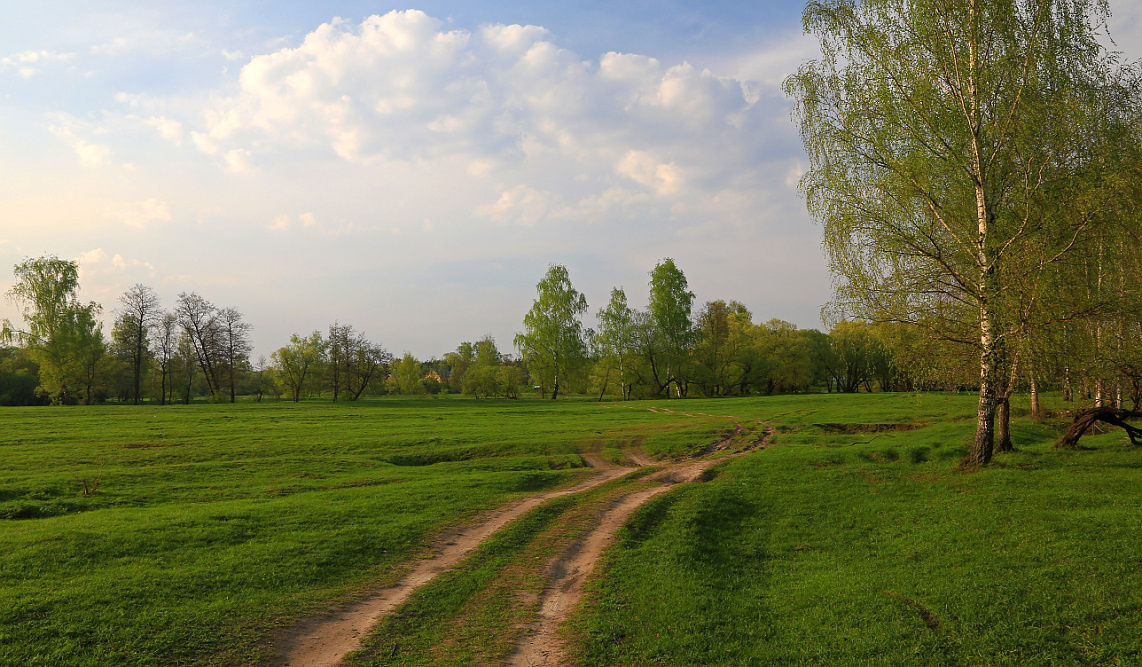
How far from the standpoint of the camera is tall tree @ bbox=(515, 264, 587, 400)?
83812 millimetres

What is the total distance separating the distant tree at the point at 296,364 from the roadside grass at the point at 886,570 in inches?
3049

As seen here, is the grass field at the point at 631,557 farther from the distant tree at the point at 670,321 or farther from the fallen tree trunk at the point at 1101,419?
the distant tree at the point at 670,321

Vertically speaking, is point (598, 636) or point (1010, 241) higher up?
point (1010, 241)

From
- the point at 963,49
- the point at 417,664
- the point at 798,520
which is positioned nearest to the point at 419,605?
the point at 417,664

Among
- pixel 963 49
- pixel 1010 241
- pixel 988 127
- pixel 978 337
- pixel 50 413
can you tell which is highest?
pixel 963 49

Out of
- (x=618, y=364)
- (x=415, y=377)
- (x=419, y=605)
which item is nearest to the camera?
(x=419, y=605)

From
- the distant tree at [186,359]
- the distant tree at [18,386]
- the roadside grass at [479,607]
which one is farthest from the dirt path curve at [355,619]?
the distant tree at [18,386]

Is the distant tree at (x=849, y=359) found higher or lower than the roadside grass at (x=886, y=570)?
higher

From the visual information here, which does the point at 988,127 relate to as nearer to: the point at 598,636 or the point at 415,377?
the point at 598,636

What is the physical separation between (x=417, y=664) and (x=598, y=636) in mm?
2873

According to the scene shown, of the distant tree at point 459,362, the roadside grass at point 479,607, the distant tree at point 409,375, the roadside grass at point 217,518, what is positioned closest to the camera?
the roadside grass at point 479,607

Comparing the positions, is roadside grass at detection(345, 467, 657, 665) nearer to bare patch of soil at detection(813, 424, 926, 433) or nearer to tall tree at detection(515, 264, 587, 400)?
bare patch of soil at detection(813, 424, 926, 433)

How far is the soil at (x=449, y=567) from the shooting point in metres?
9.01

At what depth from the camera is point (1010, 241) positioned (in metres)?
17.9
